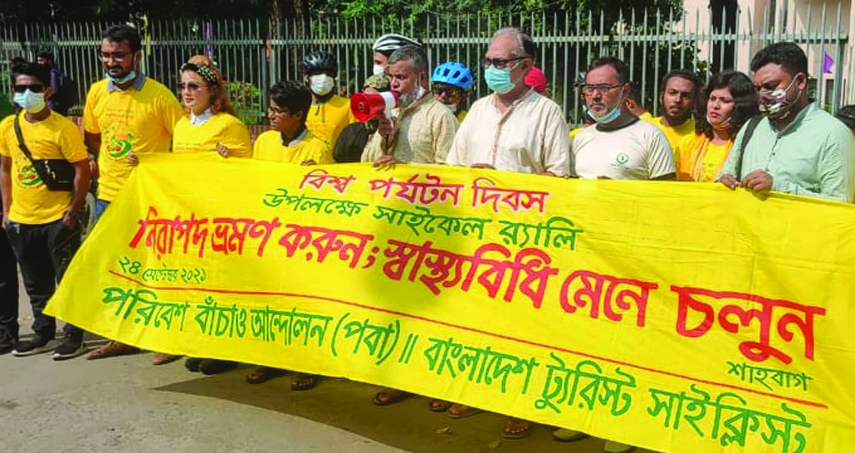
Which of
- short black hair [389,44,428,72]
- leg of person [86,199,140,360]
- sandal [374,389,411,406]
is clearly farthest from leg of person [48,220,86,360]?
short black hair [389,44,428,72]

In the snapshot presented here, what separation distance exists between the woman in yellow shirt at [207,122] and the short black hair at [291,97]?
1.18ft

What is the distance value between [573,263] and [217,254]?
6.33 feet

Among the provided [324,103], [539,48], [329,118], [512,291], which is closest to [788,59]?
[512,291]

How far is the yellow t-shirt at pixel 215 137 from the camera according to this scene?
5242 millimetres

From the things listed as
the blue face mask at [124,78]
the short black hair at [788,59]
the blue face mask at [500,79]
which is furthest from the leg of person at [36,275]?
the short black hair at [788,59]

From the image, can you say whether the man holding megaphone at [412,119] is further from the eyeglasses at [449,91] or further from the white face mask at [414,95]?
the eyeglasses at [449,91]

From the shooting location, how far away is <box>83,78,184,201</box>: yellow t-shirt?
5.47 metres

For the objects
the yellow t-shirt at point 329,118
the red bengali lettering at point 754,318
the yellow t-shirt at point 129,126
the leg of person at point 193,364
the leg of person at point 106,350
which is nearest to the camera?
the red bengali lettering at point 754,318

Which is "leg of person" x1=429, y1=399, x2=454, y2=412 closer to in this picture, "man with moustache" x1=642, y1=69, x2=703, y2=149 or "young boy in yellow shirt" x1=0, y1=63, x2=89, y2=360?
"man with moustache" x1=642, y1=69, x2=703, y2=149

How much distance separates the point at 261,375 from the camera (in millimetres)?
5168

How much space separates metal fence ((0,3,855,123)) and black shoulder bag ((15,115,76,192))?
15.2 feet

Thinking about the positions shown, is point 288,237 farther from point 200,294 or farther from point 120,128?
point 120,128

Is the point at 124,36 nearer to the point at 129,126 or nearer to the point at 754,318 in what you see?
the point at 129,126

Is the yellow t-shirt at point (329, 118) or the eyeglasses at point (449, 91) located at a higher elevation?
the eyeglasses at point (449, 91)
